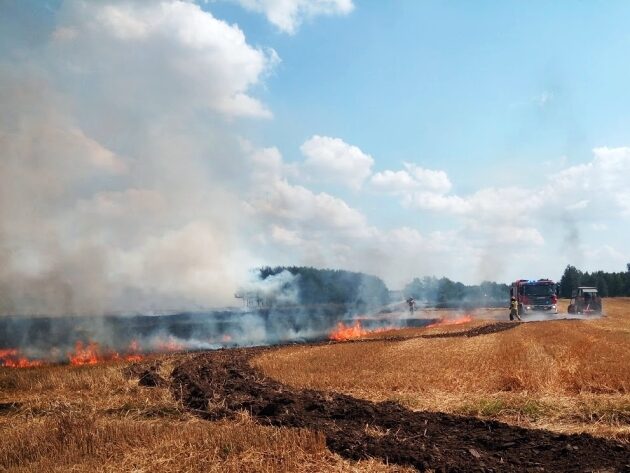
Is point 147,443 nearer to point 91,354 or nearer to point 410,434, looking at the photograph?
point 410,434

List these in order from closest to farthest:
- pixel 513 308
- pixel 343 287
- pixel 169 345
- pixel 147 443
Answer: pixel 147 443
pixel 169 345
pixel 513 308
pixel 343 287

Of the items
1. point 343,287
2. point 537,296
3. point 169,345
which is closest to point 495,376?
point 169,345

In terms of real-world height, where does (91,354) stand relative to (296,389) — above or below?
below

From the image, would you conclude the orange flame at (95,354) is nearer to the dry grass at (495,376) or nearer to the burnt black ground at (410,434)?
the dry grass at (495,376)

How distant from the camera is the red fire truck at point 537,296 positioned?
44.2 m

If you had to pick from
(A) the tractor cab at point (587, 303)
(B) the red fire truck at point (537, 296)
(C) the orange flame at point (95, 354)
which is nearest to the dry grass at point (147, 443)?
(C) the orange flame at point (95, 354)

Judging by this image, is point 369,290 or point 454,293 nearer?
point 369,290

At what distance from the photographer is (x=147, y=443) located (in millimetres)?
8273

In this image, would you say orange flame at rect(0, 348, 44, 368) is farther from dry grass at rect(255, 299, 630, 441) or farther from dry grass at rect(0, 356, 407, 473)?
dry grass at rect(0, 356, 407, 473)

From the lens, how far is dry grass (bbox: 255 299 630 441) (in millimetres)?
10344

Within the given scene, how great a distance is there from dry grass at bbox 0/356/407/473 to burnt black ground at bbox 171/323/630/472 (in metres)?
0.51

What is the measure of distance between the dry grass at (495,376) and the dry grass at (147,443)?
4282 mm

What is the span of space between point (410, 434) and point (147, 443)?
14.2 feet

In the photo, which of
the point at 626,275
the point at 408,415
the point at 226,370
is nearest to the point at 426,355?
the point at 226,370
